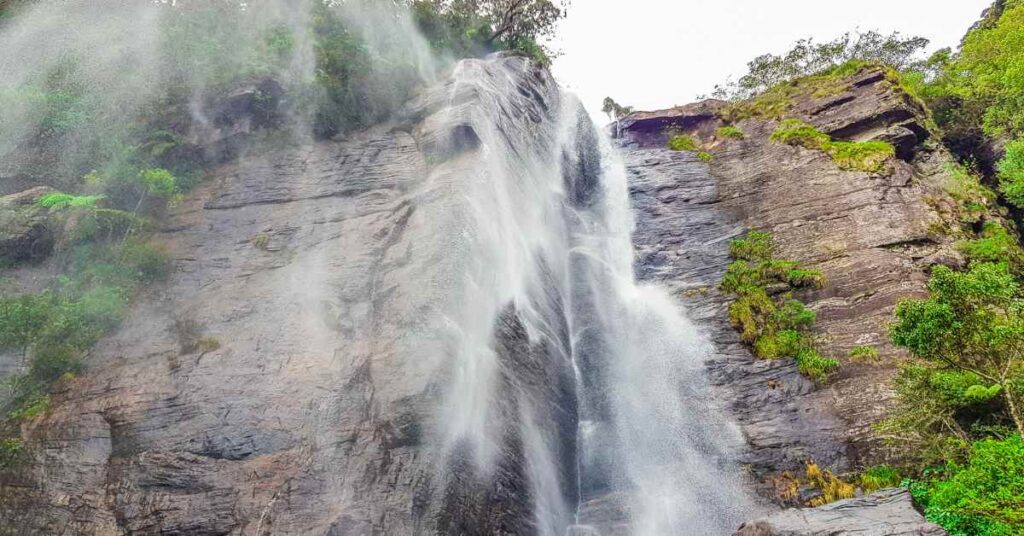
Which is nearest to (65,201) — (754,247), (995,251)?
(754,247)

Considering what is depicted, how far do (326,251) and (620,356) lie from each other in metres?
8.56

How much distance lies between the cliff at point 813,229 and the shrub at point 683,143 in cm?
44

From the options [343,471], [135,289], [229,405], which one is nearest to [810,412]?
[343,471]

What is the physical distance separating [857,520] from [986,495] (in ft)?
5.87

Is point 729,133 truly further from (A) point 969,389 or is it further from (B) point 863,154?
(A) point 969,389

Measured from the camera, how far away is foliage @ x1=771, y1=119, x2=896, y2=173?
69.8ft

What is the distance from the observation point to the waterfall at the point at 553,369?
12055 mm

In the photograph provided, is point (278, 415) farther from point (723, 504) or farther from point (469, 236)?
point (723, 504)

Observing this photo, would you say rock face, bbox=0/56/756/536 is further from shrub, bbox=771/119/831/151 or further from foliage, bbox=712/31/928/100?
foliage, bbox=712/31/928/100

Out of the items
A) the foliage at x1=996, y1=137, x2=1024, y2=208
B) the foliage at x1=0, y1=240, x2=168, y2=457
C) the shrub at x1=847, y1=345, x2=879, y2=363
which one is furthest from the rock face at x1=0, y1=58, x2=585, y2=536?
the foliage at x1=996, y1=137, x2=1024, y2=208

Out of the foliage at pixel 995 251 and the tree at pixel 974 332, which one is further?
the foliage at pixel 995 251

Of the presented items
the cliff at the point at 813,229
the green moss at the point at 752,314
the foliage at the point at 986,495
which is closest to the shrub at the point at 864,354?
the cliff at the point at 813,229

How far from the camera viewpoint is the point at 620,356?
17.4 meters

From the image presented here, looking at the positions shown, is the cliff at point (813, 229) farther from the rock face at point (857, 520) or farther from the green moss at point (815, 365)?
the rock face at point (857, 520)
